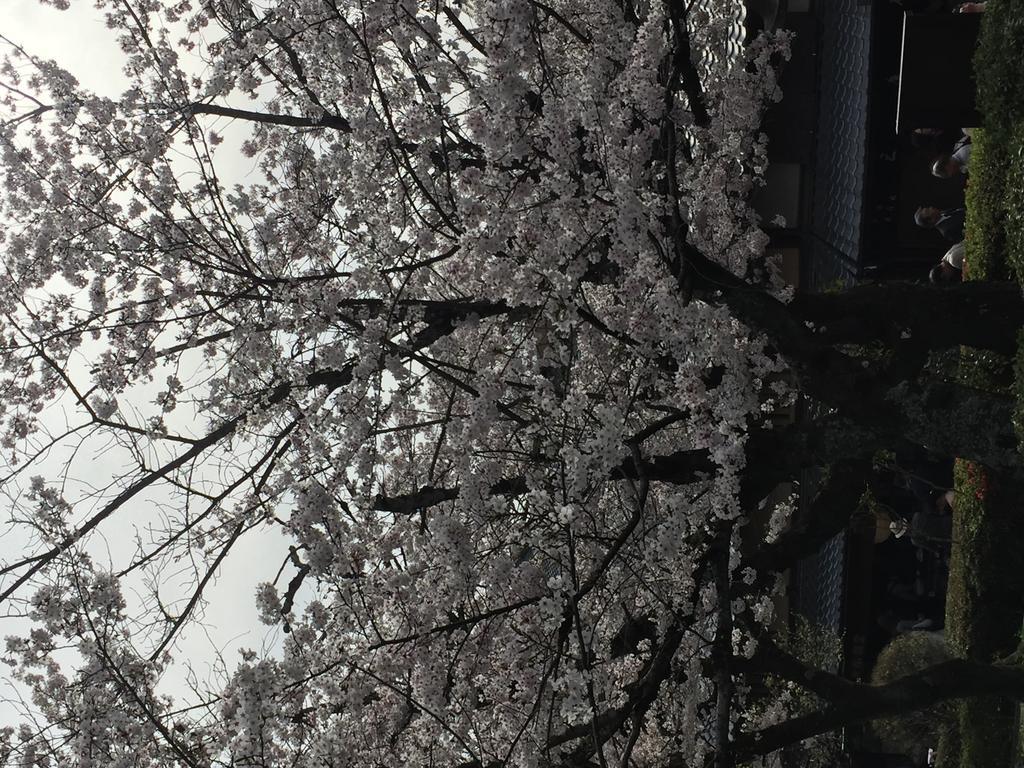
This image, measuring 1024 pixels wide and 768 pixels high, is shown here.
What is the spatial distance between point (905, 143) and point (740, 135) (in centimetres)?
345

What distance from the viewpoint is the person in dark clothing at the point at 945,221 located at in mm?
10258

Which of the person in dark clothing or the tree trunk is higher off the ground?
the person in dark clothing

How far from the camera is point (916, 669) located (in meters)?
10.5

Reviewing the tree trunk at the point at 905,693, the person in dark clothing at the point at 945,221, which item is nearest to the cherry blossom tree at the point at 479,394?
the tree trunk at the point at 905,693

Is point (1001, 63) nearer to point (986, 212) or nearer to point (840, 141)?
point (986, 212)

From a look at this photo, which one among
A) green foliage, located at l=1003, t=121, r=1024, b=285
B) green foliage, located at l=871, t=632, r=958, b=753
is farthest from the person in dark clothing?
green foliage, located at l=871, t=632, r=958, b=753

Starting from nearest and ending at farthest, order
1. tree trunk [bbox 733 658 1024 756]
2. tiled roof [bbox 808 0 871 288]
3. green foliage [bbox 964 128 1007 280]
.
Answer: tree trunk [bbox 733 658 1024 756] → green foliage [bbox 964 128 1007 280] → tiled roof [bbox 808 0 871 288]

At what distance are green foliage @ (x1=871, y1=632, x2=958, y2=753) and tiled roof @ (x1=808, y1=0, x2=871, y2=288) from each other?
188 inches

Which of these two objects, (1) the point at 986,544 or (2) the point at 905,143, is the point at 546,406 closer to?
(1) the point at 986,544

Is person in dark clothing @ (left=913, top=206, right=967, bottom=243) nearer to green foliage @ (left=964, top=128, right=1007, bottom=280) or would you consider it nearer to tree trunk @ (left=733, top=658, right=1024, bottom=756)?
green foliage @ (left=964, top=128, right=1007, bottom=280)

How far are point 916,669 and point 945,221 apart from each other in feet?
17.9

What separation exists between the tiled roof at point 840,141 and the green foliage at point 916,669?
188 inches

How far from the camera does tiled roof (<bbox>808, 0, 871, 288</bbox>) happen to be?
432 inches

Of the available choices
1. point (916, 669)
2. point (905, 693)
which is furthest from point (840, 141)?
point (905, 693)
